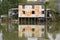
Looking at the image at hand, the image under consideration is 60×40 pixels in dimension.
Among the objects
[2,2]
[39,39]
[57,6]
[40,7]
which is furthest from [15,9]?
[39,39]

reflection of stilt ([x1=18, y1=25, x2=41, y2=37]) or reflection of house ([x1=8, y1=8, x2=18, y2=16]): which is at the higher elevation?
reflection of stilt ([x1=18, y1=25, x2=41, y2=37])

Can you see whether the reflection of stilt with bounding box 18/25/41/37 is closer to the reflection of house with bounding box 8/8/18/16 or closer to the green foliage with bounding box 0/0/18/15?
the reflection of house with bounding box 8/8/18/16

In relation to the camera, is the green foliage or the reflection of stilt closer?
the reflection of stilt

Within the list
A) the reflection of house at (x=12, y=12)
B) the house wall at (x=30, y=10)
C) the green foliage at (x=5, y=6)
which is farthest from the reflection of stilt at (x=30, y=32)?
the green foliage at (x=5, y=6)

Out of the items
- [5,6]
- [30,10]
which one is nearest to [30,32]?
[30,10]

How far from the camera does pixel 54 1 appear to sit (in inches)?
1457

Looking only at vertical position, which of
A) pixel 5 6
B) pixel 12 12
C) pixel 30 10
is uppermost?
pixel 5 6

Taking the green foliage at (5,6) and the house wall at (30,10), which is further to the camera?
the green foliage at (5,6)

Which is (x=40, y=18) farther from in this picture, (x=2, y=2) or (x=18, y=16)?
(x=2, y=2)

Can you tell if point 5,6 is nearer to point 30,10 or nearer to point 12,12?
point 12,12

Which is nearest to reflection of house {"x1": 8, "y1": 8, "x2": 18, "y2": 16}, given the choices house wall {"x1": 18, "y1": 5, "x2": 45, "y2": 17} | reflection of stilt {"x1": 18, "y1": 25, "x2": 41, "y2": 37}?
house wall {"x1": 18, "y1": 5, "x2": 45, "y2": 17}

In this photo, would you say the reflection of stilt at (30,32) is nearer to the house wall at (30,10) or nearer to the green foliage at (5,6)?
the house wall at (30,10)

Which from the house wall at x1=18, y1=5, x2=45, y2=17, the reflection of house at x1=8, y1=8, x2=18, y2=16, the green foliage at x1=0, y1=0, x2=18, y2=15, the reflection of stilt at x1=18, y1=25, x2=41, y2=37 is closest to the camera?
the reflection of stilt at x1=18, y1=25, x2=41, y2=37

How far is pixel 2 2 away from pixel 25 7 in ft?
15.0
